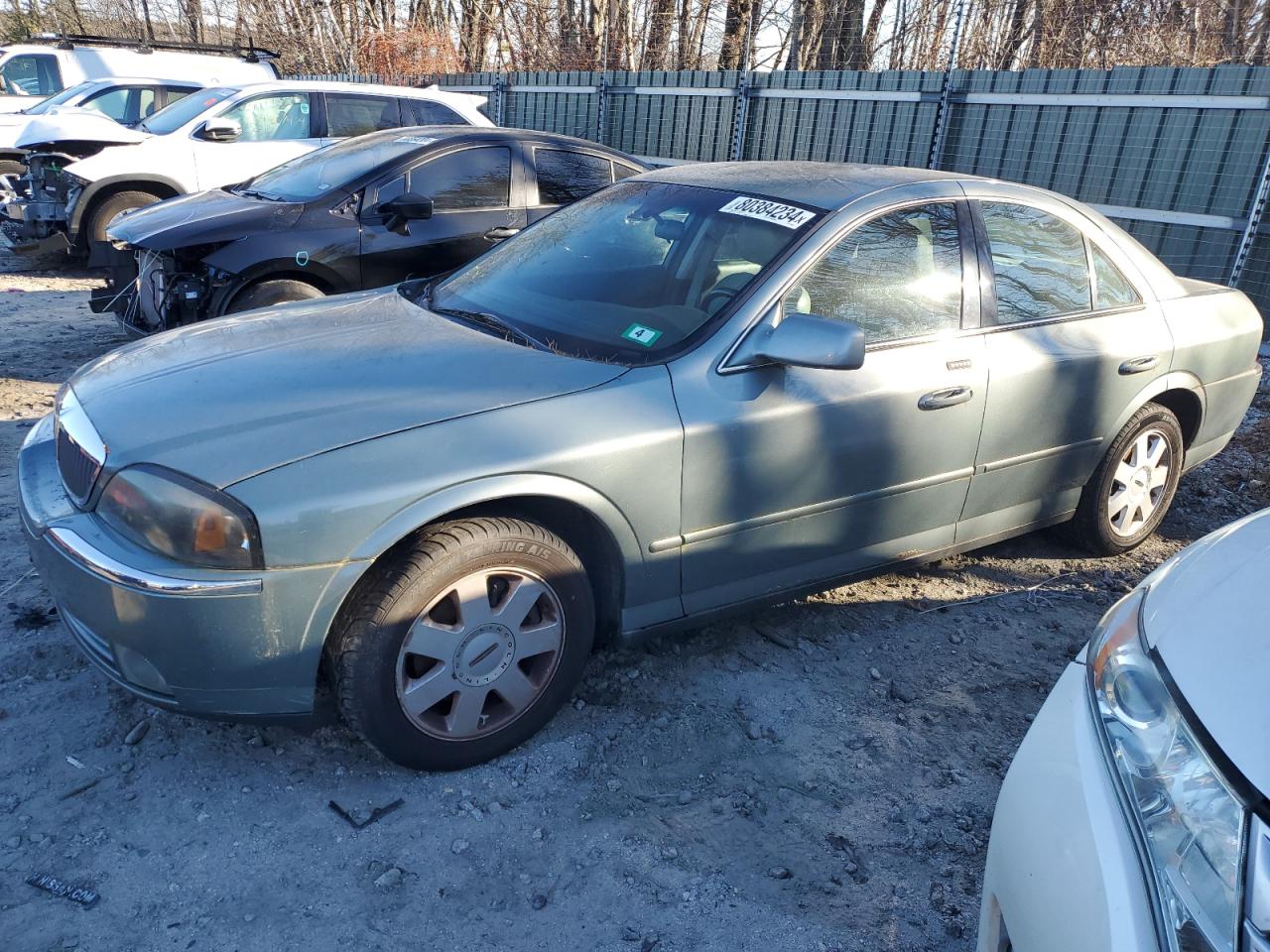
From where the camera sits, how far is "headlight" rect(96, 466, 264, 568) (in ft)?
7.44

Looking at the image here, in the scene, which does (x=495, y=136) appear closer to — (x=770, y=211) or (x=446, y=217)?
(x=446, y=217)

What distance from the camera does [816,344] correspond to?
2.76m

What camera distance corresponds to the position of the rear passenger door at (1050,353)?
349 centimetres

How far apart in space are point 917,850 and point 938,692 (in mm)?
825

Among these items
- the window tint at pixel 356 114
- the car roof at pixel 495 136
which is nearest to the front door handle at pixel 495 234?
the car roof at pixel 495 136

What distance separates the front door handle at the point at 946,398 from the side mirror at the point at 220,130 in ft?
24.9

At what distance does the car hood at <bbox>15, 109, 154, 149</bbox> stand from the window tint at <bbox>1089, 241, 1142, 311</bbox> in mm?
8497

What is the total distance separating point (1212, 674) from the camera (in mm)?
1505

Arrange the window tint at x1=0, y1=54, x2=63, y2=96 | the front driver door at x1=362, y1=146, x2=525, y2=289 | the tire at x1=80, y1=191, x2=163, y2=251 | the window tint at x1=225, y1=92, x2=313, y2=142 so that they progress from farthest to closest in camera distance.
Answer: the window tint at x1=0, y1=54, x2=63, y2=96
the window tint at x1=225, y1=92, x2=313, y2=142
the tire at x1=80, y1=191, x2=163, y2=251
the front driver door at x1=362, y1=146, x2=525, y2=289

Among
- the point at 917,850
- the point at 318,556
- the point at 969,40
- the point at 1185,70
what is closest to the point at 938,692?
the point at 917,850

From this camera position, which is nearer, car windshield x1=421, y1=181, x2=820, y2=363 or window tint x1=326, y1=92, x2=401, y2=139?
car windshield x1=421, y1=181, x2=820, y2=363

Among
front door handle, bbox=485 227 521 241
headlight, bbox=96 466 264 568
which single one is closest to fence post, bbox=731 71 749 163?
front door handle, bbox=485 227 521 241

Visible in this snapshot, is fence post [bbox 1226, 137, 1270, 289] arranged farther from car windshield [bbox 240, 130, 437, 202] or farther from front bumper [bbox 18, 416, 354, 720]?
front bumper [bbox 18, 416, 354, 720]

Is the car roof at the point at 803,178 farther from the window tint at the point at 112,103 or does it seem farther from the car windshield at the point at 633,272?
the window tint at the point at 112,103
